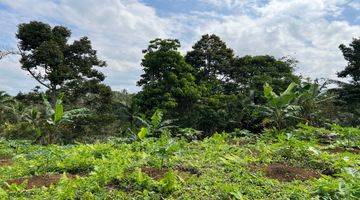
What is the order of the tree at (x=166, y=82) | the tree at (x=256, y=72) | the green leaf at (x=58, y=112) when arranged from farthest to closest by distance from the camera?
the tree at (x=256, y=72) → the tree at (x=166, y=82) → the green leaf at (x=58, y=112)

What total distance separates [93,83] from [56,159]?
19512mm

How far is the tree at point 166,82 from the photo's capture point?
2689 cm

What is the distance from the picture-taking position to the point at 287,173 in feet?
27.3

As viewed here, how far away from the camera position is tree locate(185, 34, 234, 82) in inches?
1253

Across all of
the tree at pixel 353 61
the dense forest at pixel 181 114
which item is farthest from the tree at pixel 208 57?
the tree at pixel 353 61

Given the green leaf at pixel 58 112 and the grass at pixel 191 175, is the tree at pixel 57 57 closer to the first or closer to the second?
the green leaf at pixel 58 112

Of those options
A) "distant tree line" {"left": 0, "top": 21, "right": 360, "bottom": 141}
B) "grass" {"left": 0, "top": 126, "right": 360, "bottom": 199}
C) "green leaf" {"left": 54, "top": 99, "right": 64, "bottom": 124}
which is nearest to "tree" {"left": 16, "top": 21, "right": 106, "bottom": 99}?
"distant tree line" {"left": 0, "top": 21, "right": 360, "bottom": 141}

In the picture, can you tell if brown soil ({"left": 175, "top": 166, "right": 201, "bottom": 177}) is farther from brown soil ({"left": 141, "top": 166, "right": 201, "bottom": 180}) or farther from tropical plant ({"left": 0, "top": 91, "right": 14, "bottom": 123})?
tropical plant ({"left": 0, "top": 91, "right": 14, "bottom": 123})

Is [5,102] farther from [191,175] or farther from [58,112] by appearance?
[191,175]

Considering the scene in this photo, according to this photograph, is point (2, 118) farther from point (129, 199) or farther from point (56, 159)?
point (129, 199)

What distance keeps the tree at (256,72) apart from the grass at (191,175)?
18729 millimetres

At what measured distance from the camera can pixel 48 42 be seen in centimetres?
2764

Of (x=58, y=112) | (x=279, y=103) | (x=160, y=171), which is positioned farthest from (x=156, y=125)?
(x=160, y=171)

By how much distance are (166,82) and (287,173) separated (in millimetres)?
19532
